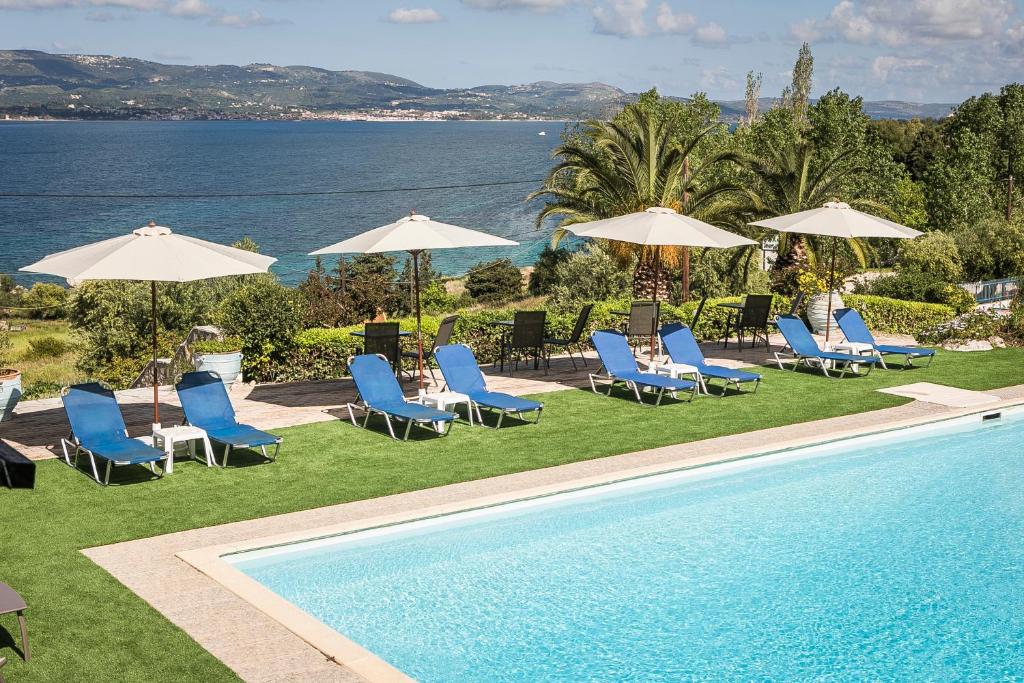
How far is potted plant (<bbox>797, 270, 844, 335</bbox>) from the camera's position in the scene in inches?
731

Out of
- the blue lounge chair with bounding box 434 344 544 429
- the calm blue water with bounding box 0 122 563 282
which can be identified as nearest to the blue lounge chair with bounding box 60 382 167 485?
the blue lounge chair with bounding box 434 344 544 429

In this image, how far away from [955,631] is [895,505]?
8.64ft

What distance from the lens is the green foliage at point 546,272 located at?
4481cm

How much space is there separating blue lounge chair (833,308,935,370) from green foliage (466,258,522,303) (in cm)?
3782

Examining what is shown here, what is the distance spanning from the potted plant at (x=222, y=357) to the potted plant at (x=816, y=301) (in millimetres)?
10136

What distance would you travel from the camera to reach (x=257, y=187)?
11944 centimetres

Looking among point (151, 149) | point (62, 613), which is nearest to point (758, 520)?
point (62, 613)

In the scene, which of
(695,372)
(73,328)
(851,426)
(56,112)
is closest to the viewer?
(851,426)

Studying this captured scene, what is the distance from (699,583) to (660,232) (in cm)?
629

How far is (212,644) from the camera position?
19.8ft

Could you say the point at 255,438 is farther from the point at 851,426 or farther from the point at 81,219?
the point at 81,219

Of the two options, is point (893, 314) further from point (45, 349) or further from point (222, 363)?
point (45, 349)

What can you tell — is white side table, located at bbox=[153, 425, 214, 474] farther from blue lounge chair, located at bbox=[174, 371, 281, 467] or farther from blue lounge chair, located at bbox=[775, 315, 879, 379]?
blue lounge chair, located at bbox=[775, 315, 879, 379]

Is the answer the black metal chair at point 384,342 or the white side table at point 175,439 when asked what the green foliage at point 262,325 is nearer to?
the black metal chair at point 384,342
